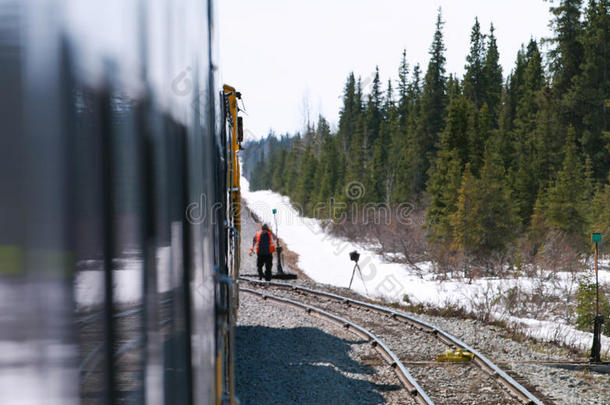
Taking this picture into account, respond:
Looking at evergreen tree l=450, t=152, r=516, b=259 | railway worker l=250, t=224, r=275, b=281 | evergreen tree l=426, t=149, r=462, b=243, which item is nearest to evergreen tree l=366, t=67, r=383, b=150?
evergreen tree l=426, t=149, r=462, b=243

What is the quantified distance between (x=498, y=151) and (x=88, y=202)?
45068 millimetres

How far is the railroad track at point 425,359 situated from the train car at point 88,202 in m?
6.29

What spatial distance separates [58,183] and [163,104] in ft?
2.33

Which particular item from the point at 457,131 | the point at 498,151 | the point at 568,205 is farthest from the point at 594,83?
the point at 568,205

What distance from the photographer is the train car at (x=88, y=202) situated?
0.88 m

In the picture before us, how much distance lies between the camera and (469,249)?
2809 centimetres

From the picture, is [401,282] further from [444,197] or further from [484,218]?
[444,197]

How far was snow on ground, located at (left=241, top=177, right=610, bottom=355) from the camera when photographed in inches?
504

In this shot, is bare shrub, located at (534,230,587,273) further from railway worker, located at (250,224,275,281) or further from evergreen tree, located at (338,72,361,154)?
evergreen tree, located at (338,72,361,154)

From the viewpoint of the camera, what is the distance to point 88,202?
3.40 feet

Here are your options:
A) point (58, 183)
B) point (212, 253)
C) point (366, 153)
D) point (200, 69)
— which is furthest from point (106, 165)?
point (366, 153)

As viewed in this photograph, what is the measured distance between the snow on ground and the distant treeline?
168 inches

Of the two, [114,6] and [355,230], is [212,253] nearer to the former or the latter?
[114,6]

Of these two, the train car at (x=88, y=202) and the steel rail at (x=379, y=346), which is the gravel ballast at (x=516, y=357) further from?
the train car at (x=88, y=202)
